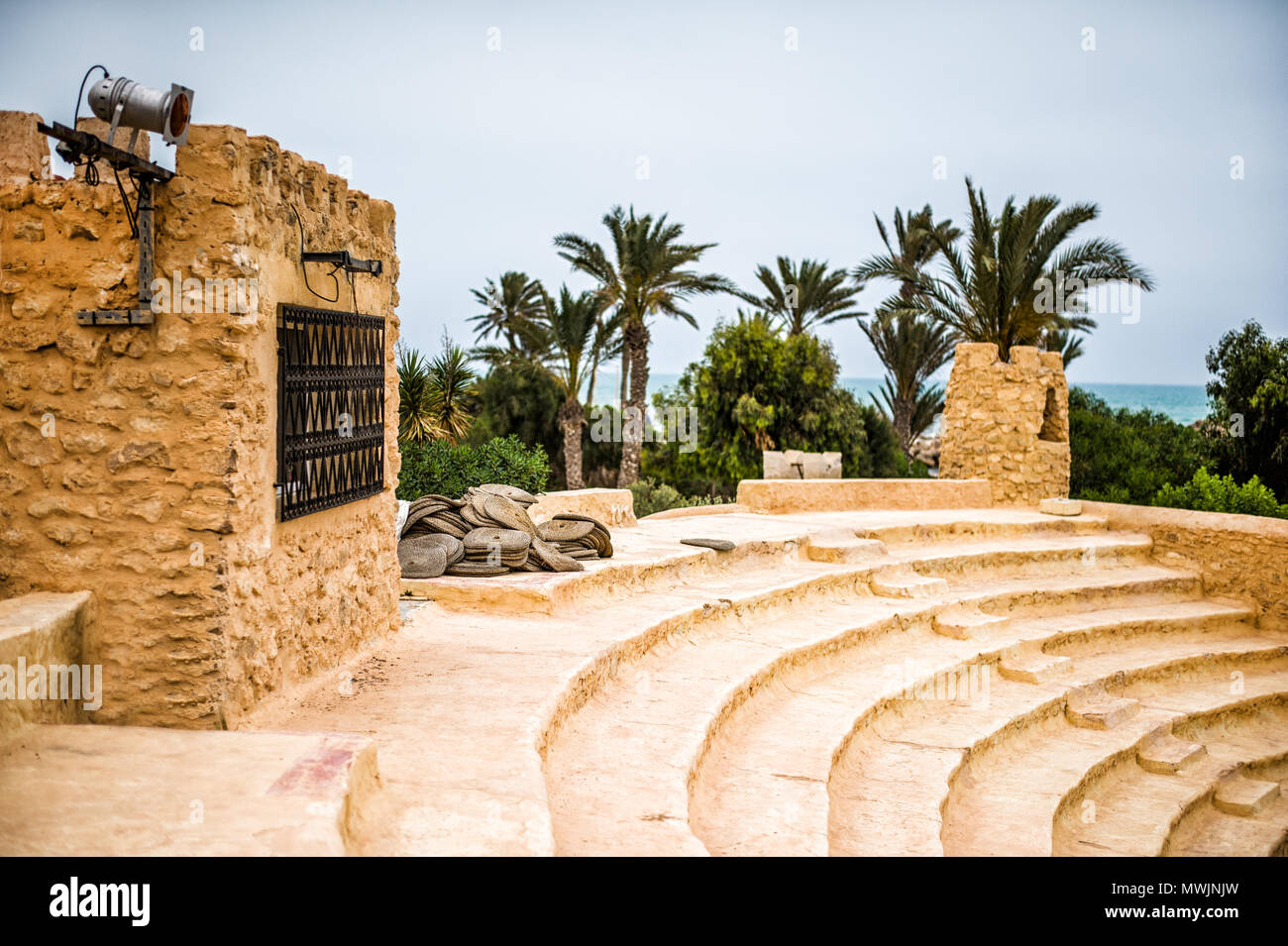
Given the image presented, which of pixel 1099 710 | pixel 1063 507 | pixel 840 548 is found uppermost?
pixel 1063 507

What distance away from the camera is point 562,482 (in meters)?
29.0

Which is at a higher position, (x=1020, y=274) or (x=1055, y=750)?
(x=1020, y=274)

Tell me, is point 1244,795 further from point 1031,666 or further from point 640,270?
point 640,270

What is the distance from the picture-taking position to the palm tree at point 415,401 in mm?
14008

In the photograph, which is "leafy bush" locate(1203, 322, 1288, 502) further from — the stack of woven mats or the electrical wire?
the electrical wire

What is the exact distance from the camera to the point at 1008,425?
47.2ft

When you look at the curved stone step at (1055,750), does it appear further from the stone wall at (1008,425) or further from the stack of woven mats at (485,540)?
the stone wall at (1008,425)

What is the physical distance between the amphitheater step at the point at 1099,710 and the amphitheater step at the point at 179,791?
19.9ft

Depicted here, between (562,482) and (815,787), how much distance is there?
2435cm

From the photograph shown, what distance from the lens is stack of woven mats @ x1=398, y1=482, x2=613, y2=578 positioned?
7.13m

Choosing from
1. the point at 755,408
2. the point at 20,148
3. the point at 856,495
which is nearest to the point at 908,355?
the point at 755,408

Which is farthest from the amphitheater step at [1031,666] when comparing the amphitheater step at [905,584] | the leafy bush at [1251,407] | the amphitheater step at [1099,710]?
the leafy bush at [1251,407]

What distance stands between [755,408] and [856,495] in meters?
11.0
